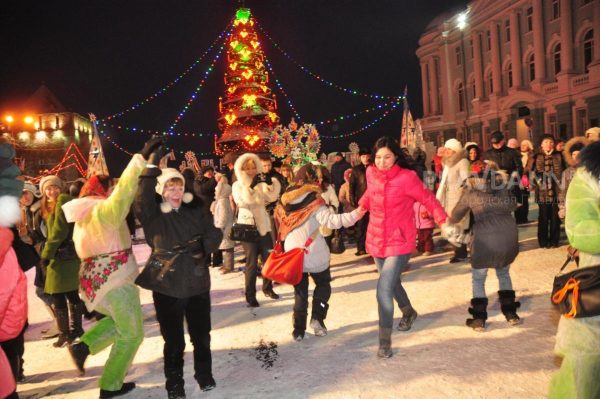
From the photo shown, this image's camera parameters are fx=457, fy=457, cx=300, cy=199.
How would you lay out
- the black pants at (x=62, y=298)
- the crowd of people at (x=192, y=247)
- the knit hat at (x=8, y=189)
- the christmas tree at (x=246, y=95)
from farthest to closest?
1. the christmas tree at (x=246, y=95)
2. the black pants at (x=62, y=298)
3. the knit hat at (x=8, y=189)
4. the crowd of people at (x=192, y=247)

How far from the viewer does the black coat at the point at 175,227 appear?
363 cm

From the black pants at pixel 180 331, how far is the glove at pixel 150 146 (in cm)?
114

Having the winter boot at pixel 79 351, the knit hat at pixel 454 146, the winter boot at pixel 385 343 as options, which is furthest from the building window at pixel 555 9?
the winter boot at pixel 79 351

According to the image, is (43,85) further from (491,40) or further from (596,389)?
(596,389)

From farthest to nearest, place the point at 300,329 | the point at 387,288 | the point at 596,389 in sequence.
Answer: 1. the point at 300,329
2. the point at 387,288
3. the point at 596,389

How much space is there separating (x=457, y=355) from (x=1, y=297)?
147 inches

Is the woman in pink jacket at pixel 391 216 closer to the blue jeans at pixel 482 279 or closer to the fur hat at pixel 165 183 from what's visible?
the blue jeans at pixel 482 279

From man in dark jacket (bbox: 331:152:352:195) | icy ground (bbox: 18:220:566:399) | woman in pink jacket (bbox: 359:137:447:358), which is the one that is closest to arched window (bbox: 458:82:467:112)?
man in dark jacket (bbox: 331:152:352:195)

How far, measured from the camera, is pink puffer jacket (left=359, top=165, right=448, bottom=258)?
4.39m

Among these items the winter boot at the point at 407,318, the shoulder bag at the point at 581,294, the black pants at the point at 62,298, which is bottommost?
the winter boot at the point at 407,318

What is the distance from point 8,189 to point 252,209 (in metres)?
4.10

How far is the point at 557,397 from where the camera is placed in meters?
2.50

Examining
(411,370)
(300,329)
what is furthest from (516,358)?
(300,329)

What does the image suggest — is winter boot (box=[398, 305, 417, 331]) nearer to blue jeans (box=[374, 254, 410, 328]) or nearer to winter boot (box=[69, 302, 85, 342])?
blue jeans (box=[374, 254, 410, 328])
